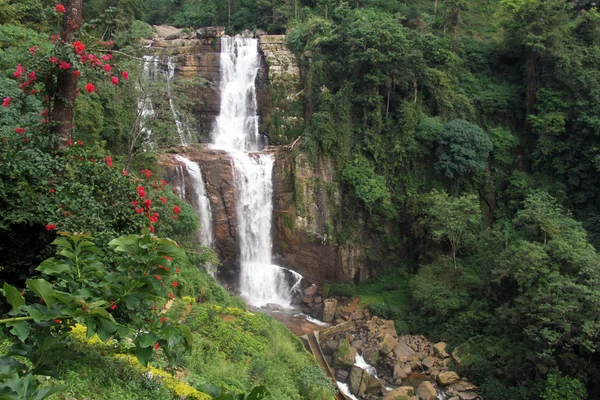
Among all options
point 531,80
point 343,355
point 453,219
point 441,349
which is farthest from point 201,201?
point 531,80

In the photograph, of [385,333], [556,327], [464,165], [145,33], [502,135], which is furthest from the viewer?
[145,33]

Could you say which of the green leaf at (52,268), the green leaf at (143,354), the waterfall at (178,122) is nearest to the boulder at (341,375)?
the waterfall at (178,122)

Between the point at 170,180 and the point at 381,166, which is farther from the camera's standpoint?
the point at 381,166

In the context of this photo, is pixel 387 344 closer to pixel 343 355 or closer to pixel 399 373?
pixel 399 373

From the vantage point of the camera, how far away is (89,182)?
17.7 ft

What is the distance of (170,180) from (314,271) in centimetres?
Result: 685

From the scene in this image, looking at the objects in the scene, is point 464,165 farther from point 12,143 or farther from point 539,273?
point 12,143

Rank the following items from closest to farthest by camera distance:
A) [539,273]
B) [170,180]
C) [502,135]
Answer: [539,273] < [170,180] < [502,135]

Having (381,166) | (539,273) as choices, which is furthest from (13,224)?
(381,166)

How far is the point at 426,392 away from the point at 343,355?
8.43ft

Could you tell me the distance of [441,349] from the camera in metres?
15.0

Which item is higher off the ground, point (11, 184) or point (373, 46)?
point (373, 46)

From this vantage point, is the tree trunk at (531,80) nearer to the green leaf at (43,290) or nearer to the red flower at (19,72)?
the red flower at (19,72)

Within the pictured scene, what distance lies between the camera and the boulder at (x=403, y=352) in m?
14.7
